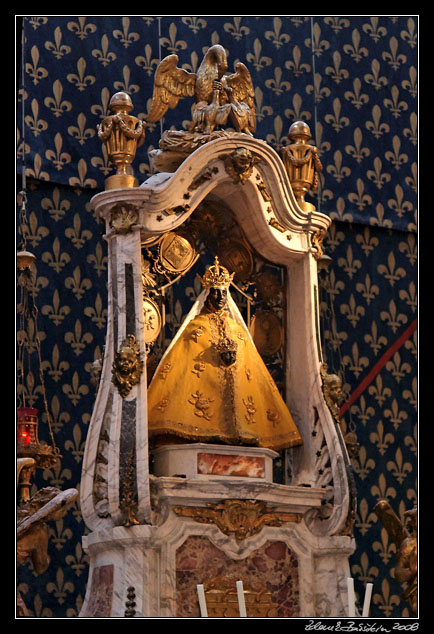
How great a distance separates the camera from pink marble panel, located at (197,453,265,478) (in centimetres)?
737

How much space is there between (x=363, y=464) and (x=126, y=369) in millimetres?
3741

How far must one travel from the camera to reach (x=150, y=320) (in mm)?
7641

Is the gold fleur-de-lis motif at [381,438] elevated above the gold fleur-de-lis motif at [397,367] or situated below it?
below

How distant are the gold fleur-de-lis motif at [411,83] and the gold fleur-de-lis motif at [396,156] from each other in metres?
0.43

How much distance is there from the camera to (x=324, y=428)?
25.5 ft

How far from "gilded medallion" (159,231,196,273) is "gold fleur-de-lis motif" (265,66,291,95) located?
3.37 meters

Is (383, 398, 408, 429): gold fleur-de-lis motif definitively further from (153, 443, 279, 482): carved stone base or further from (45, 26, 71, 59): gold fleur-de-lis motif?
(45, 26, 71, 59): gold fleur-de-lis motif

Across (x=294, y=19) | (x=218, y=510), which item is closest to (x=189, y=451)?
(x=218, y=510)

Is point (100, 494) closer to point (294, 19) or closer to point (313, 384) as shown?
point (313, 384)

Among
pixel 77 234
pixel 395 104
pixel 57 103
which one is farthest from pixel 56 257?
pixel 395 104

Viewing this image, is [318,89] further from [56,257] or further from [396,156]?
[56,257]

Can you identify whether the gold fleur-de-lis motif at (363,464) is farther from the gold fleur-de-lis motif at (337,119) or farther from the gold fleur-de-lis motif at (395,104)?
the gold fleur-de-lis motif at (395,104)

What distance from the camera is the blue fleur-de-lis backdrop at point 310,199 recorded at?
32.2 feet

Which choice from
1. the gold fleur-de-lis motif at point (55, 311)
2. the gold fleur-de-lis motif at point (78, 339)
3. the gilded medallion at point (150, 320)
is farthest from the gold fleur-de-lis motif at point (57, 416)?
the gilded medallion at point (150, 320)
